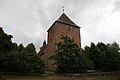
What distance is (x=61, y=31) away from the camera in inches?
1662

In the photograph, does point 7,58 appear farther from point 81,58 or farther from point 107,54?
point 107,54

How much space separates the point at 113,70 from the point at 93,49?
20.5 ft

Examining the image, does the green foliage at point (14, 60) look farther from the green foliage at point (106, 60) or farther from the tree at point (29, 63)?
the green foliage at point (106, 60)

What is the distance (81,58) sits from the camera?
3042 cm

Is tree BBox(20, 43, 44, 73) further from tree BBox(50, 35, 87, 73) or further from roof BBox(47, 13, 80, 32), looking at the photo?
roof BBox(47, 13, 80, 32)

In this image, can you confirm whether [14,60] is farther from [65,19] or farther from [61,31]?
[65,19]

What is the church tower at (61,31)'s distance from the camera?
41.8 m

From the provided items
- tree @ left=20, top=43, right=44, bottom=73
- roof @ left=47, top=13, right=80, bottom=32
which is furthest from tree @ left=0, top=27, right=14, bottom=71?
roof @ left=47, top=13, right=80, bottom=32

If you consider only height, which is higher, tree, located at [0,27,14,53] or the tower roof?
the tower roof

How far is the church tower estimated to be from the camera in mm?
41750

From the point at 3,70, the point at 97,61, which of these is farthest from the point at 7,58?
the point at 97,61

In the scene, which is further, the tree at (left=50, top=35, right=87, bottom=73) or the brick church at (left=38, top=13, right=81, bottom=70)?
the brick church at (left=38, top=13, right=81, bottom=70)

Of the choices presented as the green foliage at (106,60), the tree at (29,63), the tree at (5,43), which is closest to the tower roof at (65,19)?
the green foliage at (106,60)

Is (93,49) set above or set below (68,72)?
above
